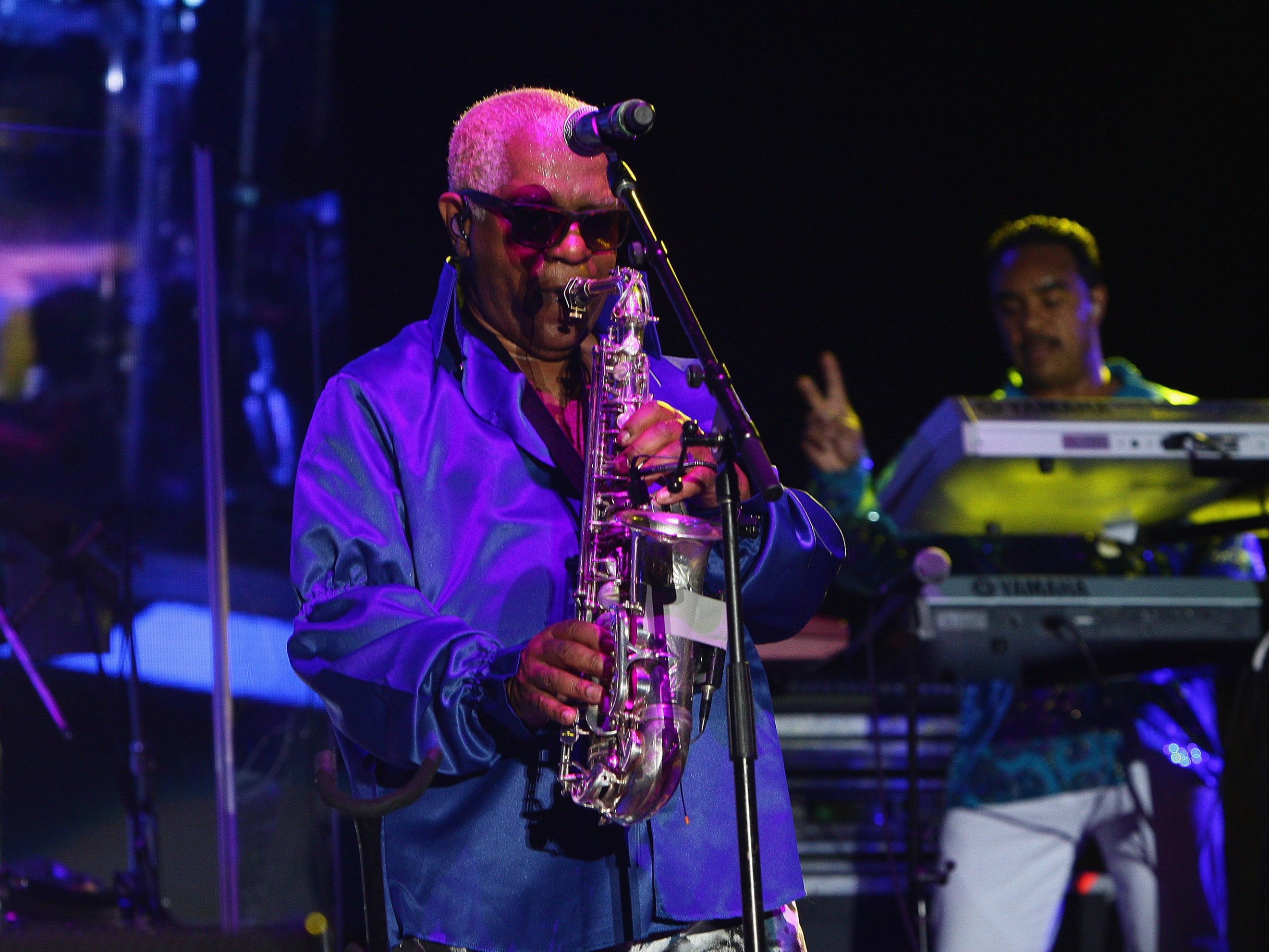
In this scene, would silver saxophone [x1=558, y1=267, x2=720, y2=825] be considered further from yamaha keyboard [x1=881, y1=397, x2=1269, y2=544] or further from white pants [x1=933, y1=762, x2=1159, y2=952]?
white pants [x1=933, y1=762, x2=1159, y2=952]

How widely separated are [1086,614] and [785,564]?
168 cm

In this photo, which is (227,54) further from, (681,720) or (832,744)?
(681,720)

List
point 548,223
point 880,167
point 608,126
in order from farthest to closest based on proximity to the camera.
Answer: point 880,167
point 548,223
point 608,126

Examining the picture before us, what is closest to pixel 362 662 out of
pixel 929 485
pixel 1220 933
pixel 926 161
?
pixel 929 485

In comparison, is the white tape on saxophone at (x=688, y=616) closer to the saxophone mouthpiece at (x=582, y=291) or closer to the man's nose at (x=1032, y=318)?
the saxophone mouthpiece at (x=582, y=291)

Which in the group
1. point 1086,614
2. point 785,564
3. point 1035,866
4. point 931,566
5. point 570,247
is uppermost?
point 570,247

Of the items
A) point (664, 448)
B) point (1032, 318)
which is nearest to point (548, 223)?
point (664, 448)

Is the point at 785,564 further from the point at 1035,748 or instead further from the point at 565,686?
the point at 1035,748

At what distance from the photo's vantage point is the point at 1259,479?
3240mm

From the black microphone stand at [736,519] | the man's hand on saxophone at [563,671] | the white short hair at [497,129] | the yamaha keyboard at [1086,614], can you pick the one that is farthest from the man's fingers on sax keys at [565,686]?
the yamaha keyboard at [1086,614]

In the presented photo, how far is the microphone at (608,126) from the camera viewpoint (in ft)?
5.19

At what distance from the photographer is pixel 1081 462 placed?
3.17 meters

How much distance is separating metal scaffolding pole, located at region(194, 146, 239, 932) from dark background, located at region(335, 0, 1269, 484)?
73cm

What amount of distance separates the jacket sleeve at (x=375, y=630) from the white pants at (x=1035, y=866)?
7.35ft
